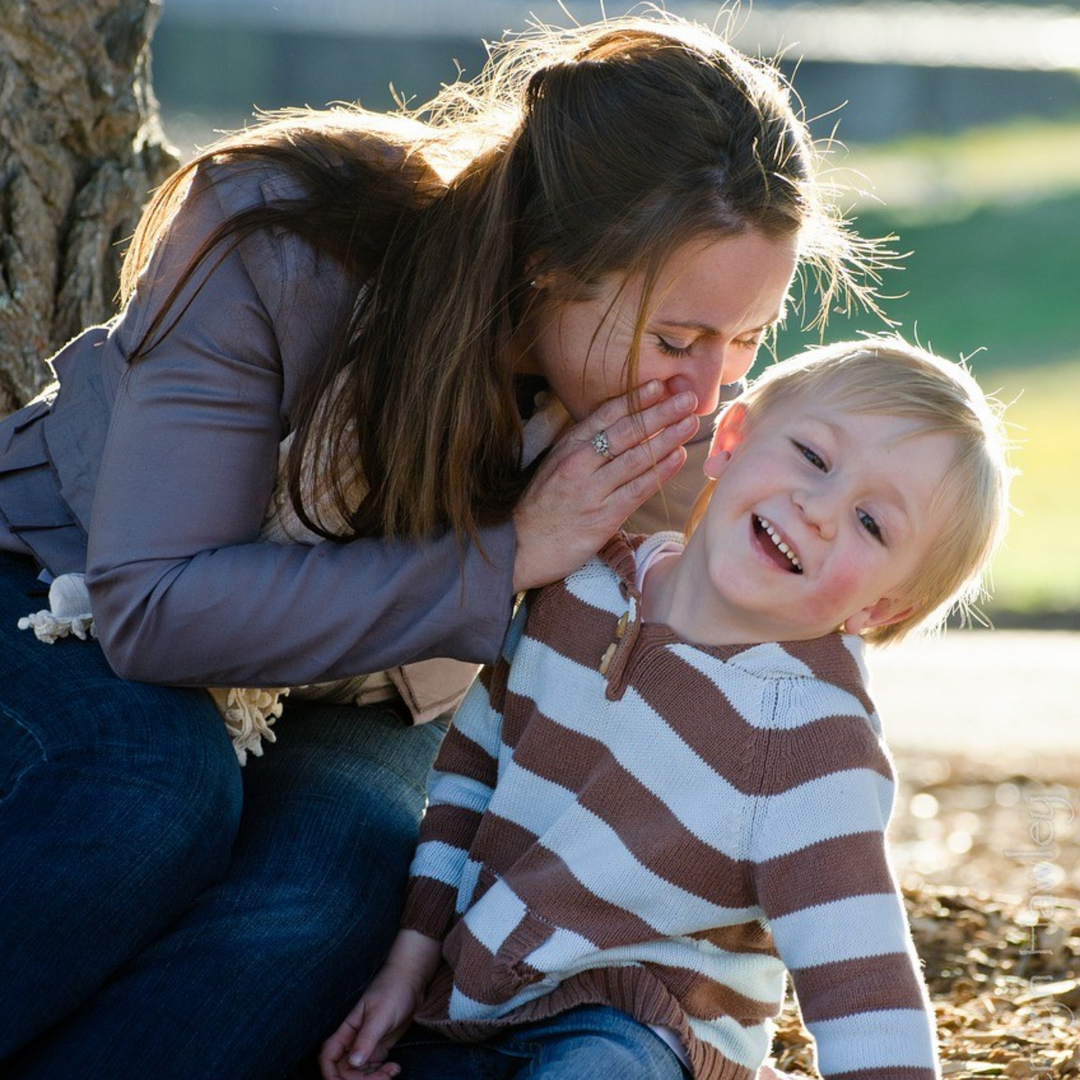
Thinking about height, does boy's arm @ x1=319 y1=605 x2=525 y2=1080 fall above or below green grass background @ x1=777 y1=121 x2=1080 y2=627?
above

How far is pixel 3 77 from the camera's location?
10.2 feet

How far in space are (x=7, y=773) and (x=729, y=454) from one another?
1.09m

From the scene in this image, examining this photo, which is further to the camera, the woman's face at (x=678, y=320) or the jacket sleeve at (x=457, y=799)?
the jacket sleeve at (x=457, y=799)

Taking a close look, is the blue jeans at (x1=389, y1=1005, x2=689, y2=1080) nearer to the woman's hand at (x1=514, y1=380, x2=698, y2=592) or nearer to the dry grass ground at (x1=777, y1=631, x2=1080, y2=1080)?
the woman's hand at (x1=514, y1=380, x2=698, y2=592)

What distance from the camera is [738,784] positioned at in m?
1.97

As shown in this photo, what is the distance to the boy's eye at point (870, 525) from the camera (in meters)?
2.01

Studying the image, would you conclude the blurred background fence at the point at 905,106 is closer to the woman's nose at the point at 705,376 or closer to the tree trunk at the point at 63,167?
the tree trunk at the point at 63,167

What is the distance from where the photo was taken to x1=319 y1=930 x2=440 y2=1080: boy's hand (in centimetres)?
213

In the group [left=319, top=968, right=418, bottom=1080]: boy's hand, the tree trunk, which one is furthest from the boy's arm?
the tree trunk

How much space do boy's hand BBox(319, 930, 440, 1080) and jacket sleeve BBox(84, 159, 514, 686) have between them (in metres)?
0.40

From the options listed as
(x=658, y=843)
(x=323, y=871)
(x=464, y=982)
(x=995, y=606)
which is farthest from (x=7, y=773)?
(x=995, y=606)

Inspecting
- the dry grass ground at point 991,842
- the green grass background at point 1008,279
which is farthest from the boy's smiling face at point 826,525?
the green grass background at point 1008,279

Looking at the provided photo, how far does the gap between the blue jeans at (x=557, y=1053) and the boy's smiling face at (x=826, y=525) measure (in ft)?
1.66

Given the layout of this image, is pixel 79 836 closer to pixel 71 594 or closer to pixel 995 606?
pixel 71 594
